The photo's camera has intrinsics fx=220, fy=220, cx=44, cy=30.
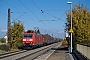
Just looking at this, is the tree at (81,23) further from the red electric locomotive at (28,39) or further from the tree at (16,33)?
the tree at (16,33)

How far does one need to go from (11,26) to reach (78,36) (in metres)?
16.0

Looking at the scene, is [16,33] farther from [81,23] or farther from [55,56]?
[55,56]

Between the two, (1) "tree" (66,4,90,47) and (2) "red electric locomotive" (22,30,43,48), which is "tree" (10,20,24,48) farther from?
(1) "tree" (66,4,90,47)

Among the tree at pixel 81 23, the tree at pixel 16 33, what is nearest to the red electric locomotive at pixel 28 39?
the tree at pixel 16 33

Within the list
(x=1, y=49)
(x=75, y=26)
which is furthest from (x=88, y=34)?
(x=1, y=49)

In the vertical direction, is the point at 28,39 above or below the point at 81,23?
below

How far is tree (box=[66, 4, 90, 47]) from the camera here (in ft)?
112

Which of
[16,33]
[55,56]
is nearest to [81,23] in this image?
[55,56]

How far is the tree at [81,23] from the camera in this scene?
112ft

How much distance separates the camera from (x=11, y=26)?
148ft

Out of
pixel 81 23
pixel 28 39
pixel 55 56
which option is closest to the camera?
pixel 55 56

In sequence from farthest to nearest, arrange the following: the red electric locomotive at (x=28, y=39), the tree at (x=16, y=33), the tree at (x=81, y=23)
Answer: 1. the tree at (x=16, y=33)
2. the red electric locomotive at (x=28, y=39)
3. the tree at (x=81, y=23)

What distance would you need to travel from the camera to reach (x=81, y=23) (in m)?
34.6

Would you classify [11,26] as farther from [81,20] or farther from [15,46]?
[81,20]
